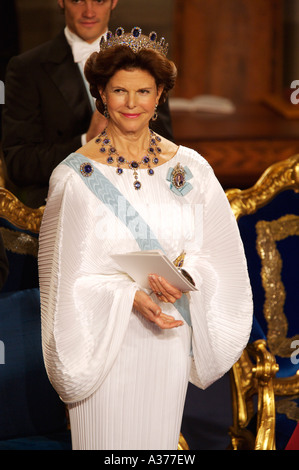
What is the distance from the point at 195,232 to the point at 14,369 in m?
0.85

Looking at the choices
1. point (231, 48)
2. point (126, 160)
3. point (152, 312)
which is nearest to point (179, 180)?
point (126, 160)

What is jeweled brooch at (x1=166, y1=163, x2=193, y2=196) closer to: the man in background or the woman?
the woman

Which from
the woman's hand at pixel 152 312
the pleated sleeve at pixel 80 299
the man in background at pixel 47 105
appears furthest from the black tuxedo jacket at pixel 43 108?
the woman's hand at pixel 152 312

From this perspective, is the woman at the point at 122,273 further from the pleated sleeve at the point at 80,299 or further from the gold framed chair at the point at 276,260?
the gold framed chair at the point at 276,260

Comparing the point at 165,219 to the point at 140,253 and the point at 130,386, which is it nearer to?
the point at 140,253

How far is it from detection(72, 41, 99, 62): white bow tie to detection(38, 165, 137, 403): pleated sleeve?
0.76 meters

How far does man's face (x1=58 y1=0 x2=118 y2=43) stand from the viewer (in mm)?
2943

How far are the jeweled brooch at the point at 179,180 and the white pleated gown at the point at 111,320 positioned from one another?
0.01 m

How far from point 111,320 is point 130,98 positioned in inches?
24.3

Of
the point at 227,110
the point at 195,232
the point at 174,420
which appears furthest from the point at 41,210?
the point at 227,110

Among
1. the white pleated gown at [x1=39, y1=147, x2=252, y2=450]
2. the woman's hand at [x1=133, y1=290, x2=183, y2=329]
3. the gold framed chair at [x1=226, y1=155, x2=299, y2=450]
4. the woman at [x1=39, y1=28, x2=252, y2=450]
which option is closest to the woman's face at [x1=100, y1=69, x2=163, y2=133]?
the woman at [x1=39, y1=28, x2=252, y2=450]
